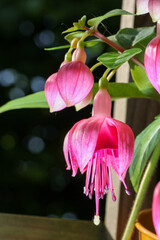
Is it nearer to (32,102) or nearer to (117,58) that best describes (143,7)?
(117,58)

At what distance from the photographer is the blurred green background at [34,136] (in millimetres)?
1328

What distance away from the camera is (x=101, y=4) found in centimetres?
130

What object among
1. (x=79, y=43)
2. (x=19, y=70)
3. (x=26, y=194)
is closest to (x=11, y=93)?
(x=19, y=70)

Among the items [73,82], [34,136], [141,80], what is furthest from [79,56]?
[34,136]

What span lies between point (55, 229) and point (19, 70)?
74 cm

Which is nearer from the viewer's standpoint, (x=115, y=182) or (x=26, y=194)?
(x=115, y=182)

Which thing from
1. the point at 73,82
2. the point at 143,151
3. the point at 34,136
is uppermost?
the point at 73,82

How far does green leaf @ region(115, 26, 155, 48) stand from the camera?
0.48m

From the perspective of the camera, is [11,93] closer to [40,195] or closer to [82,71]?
[40,195]

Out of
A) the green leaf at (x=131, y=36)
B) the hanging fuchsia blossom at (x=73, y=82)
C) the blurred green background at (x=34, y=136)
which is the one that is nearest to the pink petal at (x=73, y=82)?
the hanging fuchsia blossom at (x=73, y=82)

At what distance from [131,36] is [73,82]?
0.17m

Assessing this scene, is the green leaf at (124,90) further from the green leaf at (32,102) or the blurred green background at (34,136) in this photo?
the blurred green background at (34,136)

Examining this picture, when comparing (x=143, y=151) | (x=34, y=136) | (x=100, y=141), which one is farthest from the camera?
(x=34, y=136)

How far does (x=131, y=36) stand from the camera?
0.50 meters
